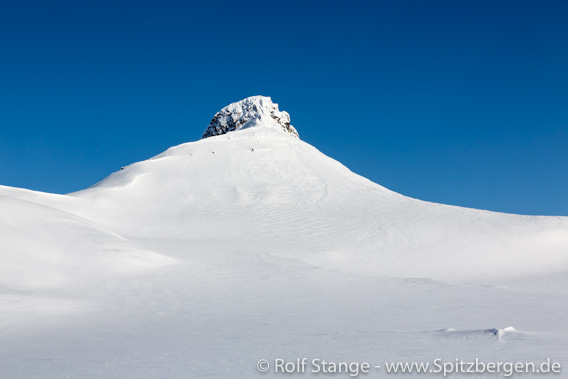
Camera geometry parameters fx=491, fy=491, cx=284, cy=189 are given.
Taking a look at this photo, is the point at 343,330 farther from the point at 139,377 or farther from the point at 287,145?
the point at 287,145

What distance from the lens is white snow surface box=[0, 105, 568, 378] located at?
7566 millimetres

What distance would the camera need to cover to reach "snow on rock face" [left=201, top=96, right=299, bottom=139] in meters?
55.5

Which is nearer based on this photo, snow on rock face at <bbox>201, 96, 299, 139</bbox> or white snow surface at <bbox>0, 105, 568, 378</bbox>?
white snow surface at <bbox>0, 105, 568, 378</bbox>

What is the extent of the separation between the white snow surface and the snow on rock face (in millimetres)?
20131

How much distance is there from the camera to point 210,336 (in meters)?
8.74

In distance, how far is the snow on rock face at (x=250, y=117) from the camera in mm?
55500

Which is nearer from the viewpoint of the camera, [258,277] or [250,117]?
[258,277]

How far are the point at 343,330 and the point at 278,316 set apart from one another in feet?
6.79

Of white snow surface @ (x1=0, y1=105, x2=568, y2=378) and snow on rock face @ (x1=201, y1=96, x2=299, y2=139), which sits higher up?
snow on rock face @ (x1=201, y1=96, x2=299, y2=139)

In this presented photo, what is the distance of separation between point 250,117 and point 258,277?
1672 inches

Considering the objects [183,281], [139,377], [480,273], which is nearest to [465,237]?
[480,273]

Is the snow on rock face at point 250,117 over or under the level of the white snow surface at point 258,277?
over

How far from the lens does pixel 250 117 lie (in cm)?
5672

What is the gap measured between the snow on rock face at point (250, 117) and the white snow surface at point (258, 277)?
2013cm
